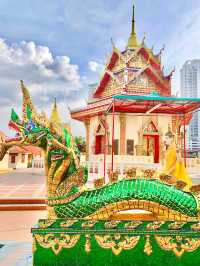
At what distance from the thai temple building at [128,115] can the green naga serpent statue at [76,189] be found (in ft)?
37.1

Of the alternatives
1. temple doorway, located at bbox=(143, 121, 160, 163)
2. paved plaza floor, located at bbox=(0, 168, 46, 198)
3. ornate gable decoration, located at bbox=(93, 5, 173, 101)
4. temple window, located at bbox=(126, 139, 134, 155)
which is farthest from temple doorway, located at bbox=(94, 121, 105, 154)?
paved plaza floor, located at bbox=(0, 168, 46, 198)

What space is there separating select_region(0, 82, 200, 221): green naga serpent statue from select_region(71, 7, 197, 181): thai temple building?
11323 millimetres

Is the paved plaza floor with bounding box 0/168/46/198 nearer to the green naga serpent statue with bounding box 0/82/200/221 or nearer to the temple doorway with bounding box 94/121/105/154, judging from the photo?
the temple doorway with bounding box 94/121/105/154

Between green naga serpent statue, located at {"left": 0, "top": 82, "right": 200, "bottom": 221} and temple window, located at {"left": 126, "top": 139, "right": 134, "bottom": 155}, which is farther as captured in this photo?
temple window, located at {"left": 126, "top": 139, "right": 134, "bottom": 155}

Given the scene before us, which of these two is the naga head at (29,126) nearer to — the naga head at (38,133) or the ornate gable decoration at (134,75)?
the naga head at (38,133)

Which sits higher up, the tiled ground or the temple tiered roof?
the temple tiered roof

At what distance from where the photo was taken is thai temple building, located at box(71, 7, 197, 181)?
15.8 meters

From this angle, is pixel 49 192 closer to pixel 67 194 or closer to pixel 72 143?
pixel 67 194

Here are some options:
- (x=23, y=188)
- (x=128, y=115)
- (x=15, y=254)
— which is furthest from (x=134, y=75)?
(x=15, y=254)

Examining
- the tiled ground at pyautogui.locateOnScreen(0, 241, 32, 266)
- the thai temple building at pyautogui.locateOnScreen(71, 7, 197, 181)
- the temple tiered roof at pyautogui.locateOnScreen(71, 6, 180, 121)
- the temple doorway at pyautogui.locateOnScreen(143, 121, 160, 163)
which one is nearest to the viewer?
the tiled ground at pyautogui.locateOnScreen(0, 241, 32, 266)

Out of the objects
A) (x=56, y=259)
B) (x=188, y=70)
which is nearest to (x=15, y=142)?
(x=56, y=259)

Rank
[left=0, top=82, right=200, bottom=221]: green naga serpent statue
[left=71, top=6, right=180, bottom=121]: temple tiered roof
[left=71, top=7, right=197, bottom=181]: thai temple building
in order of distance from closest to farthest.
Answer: [left=0, top=82, right=200, bottom=221]: green naga serpent statue
[left=71, top=7, right=197, bottom=181]: thai temple building
[left=71, top=6, right=180, bottom=121]: temple tiered roof

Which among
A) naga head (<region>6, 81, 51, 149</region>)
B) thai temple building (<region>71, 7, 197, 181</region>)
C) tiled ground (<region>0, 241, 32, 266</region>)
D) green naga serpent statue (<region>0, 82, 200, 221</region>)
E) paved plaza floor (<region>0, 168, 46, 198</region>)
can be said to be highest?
thai temple building (<region>71, 7, 197, 181</region>)

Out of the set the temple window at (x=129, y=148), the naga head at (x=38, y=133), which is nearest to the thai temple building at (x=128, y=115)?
the temple window at (x=129, y=148)
